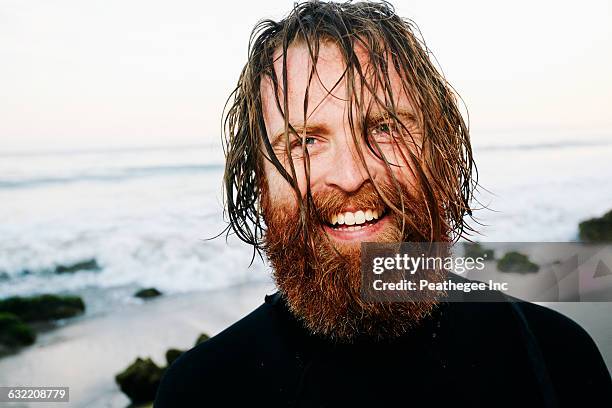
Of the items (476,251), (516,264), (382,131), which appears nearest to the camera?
(382,131)

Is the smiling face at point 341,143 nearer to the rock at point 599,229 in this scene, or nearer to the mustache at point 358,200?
the mustache at point 358,200

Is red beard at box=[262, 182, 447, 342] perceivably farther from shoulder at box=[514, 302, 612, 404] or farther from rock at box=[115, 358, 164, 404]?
rock at box=[115, 358, 164, 404]

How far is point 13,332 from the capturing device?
478 centimetres

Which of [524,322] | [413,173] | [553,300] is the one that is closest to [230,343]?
[413,173]

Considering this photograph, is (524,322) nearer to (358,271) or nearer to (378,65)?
(358,271)

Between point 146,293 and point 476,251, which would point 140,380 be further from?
point 476,251

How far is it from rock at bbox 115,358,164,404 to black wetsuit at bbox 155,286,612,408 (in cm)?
206

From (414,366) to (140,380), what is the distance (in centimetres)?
286

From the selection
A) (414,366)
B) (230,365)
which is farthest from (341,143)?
(230,365)

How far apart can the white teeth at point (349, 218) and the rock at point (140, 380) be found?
110 inches

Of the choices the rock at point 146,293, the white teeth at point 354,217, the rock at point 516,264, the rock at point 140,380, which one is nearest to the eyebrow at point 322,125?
the white teeth at point 354,217

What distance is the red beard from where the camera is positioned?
1.98 meters

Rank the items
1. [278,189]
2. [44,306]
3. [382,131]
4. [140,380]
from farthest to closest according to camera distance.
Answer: [44,306]
[140,380]
[278,189]
[382,131]

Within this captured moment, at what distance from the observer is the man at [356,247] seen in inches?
76.3
